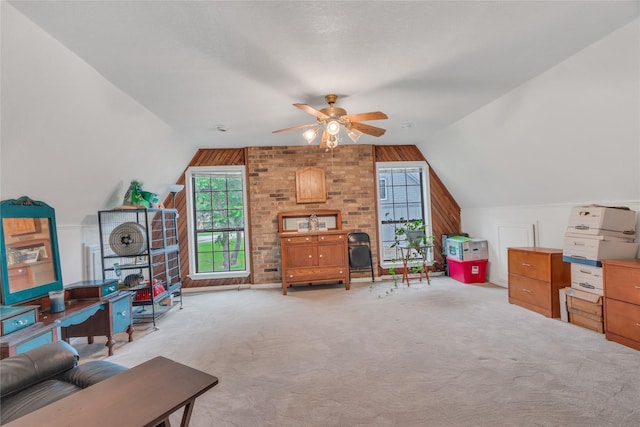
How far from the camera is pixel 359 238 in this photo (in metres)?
5.66

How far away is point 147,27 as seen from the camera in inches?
82.0

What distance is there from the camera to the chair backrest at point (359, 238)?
18.5 feet

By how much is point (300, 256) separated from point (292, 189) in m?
1.34

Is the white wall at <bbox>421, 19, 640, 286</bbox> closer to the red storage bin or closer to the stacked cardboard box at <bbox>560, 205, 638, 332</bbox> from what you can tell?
the red storage bin

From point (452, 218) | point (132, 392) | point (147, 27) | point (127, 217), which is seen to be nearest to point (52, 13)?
point (147, 27)

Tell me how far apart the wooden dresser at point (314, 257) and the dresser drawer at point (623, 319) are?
328cm

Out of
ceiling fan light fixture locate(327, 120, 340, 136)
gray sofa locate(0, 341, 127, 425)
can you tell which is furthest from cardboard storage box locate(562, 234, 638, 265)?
gray sofa locate(0, 341, 127, 425)

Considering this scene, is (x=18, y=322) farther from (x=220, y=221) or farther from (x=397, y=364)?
(x=220, y=221)

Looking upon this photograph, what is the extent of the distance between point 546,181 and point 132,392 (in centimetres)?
469

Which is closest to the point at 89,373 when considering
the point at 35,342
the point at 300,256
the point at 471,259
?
the point at 35,342

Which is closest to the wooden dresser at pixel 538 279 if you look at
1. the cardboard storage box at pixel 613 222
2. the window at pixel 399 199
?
the cardboard storage box at pixel 613 222

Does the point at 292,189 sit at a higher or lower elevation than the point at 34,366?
higher

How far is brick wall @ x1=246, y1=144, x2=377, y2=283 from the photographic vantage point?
18.5 ft

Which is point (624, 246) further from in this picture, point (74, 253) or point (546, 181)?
point (74, 253)
